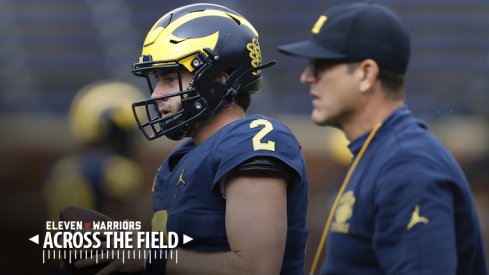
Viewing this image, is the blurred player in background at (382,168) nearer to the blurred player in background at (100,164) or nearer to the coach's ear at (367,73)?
the coach's ear at (367,73)

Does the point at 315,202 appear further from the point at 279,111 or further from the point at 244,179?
the point at 244,179

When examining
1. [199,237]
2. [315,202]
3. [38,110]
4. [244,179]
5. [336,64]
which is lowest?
[315,202]

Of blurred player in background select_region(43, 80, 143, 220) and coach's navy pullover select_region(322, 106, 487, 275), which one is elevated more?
coach's navy pullover select_region(322, 106, 487, 275)

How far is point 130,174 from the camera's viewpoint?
17.2 feet

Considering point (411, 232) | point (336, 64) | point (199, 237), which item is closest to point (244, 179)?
point (199, 237)

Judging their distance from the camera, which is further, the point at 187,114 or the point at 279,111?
the point at 279,111

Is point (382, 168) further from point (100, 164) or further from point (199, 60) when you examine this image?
point (100, 164)

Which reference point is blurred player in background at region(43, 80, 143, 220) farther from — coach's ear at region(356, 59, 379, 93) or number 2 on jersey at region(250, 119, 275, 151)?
coach's ear at region(356, 59, 379, 93)

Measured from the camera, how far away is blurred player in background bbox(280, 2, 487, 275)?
2.17 metres

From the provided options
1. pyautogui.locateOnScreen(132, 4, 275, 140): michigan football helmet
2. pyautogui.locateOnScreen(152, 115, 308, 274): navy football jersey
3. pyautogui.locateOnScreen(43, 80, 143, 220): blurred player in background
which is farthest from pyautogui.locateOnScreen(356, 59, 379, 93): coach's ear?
pyautogui.locateOnScreen(43, 80, 143, 220): blurred player in background

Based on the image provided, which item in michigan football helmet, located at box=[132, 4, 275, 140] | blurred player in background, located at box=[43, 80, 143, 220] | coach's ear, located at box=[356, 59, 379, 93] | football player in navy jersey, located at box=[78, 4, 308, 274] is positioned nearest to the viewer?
coach's ear, located at box=[356, 59, 379, 93]

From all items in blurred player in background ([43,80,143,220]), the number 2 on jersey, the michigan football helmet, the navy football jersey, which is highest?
the michigan football helmet

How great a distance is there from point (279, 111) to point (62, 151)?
7.17ft

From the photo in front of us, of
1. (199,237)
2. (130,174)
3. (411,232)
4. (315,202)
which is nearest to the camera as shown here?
(411,232)
